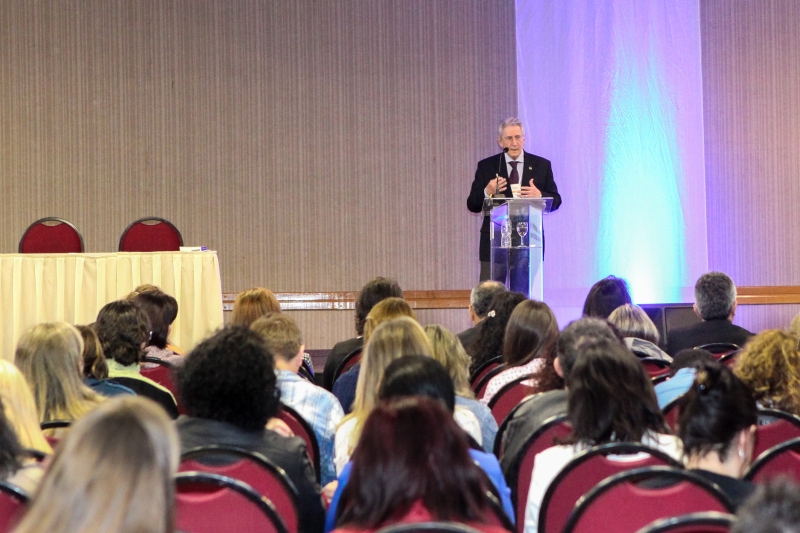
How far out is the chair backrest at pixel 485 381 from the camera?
4.10 m

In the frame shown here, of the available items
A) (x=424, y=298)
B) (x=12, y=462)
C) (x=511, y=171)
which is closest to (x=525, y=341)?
(x=12, y=462)

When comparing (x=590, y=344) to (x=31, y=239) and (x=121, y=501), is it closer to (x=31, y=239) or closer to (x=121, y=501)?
(x=121, y=501)

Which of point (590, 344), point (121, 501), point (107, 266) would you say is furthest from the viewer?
point (107, 266)

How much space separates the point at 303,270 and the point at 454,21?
9.59 feet

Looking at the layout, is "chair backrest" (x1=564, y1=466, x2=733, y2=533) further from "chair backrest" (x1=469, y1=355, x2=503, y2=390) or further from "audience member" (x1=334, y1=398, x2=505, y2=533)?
"chair backrest" (x1=469, y1=355, x2=503, y2=390)

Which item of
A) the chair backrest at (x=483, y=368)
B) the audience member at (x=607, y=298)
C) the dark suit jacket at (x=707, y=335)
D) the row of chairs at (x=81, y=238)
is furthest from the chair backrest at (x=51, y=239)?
the dark suit jacket at (x=707, y=335)

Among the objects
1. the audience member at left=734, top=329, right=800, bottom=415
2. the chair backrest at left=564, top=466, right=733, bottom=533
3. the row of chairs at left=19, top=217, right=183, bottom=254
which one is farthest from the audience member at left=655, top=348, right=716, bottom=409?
the row of chairs at left=19, top=217, right=183, bottom=254

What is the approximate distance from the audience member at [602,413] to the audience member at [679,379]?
2.48 ft

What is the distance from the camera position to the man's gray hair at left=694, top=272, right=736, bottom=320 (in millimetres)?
4910

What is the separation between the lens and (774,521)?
110 centimetres

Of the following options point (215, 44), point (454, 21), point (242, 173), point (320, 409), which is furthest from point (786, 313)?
point (320, 409)

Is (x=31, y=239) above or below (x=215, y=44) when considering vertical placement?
below

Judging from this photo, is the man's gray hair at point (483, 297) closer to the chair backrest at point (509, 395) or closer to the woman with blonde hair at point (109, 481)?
the chair backrest at point (509, 395)

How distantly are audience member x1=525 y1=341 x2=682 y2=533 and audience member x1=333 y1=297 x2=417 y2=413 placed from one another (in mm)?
1462
